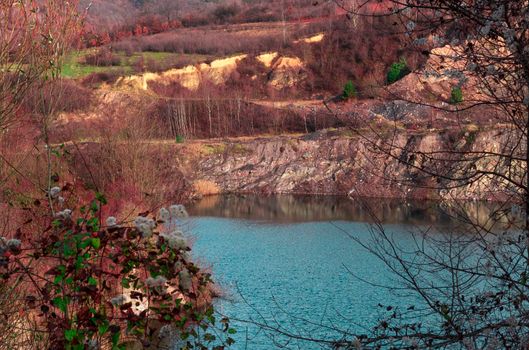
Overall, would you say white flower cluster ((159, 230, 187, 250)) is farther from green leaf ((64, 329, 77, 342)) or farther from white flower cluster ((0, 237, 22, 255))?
white flower cluster ((0, 237, 22, 255))

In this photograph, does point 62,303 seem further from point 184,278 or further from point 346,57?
point 346,57

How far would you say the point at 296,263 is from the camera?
16.1 m

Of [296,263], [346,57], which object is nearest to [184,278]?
[296,263]

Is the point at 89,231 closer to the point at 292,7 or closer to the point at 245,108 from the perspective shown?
the point at 245,108

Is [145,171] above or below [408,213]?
above

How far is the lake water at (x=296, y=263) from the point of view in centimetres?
1160

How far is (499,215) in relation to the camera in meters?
4.46

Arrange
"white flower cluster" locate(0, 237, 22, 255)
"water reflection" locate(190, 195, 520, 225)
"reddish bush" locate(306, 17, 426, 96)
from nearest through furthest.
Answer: "white flower cluster" locate(0, 237, 22, 255), "water reflection" locate(190, 195, 520, 225), "reddish bush" locate(306, 17, 426, 96)

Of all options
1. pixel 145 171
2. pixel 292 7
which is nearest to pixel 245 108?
pixel 145 171

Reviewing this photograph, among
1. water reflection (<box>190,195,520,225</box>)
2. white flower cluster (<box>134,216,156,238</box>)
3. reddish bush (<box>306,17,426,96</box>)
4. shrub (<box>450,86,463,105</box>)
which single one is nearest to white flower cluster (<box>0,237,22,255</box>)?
white flower cluster (<box>134,216,156,238</box>)

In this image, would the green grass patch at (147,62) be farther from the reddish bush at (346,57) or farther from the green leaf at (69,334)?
the green leaf at (69,334)

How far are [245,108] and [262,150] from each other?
554 cm

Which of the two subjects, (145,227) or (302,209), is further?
(302,209)

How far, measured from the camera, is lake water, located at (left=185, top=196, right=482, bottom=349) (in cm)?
1160
